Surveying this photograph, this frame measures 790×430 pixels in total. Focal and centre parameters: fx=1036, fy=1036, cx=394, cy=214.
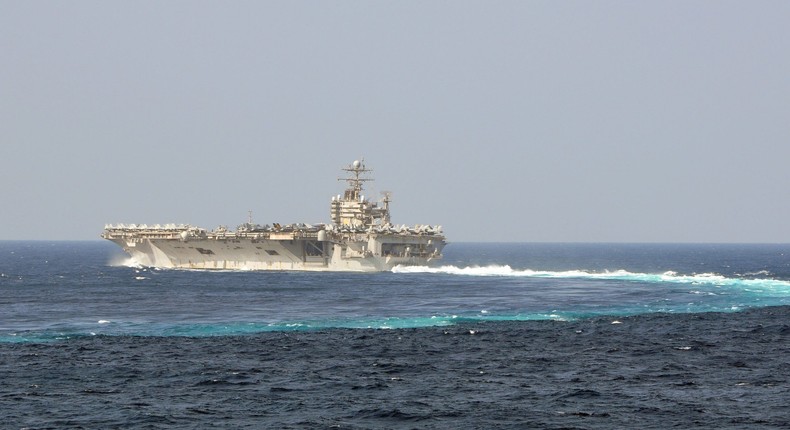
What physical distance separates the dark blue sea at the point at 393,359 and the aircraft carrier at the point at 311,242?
22.2 meters

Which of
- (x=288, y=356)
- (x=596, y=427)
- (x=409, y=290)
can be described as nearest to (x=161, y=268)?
(x=409, y=290)

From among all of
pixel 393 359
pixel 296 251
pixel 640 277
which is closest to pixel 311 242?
pixel 296 251

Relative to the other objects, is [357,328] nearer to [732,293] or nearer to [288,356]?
[288,356]

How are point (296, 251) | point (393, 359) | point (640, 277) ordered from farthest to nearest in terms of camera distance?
point (296, 251), point (640, 277), point (393, 359)

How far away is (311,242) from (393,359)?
5928 cm

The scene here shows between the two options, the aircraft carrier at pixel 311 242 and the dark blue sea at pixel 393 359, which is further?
the aircraft carrier at pixel 311 242

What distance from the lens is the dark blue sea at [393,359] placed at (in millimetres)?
31688

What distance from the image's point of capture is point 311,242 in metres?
102

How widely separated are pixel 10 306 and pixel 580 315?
3584cm

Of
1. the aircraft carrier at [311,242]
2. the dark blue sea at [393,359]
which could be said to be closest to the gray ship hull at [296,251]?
the aircraft carrier at [311,242]

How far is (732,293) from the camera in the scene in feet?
254

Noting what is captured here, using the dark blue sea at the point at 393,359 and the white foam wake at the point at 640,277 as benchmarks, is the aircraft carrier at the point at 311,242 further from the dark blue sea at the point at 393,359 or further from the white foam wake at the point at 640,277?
the dark blue sea at the point at 393,359

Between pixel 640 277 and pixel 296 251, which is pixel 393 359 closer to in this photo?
pixel 296 251

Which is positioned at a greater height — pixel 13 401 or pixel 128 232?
pixel 128 232
